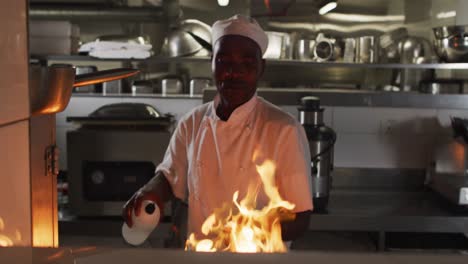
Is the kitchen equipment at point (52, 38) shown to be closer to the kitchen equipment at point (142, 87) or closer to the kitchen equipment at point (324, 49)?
the kitchen equipment at point (142, 87)

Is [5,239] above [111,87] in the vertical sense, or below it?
below

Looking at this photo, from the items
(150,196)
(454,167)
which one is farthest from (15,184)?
(454,167)

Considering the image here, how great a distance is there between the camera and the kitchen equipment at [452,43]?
306 centimetres

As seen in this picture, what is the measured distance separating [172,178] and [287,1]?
8.57 feet

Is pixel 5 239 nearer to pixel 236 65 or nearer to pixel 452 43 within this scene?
pixel 236 65

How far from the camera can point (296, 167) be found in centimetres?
165

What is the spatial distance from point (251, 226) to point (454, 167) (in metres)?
1.80

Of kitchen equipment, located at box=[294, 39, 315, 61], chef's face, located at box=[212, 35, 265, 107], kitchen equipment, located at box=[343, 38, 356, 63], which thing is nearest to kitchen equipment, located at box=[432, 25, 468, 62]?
kitchen equipment, located at box=[343, 38, 356, 63]

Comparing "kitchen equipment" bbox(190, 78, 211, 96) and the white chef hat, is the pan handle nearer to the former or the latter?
the white chef hat

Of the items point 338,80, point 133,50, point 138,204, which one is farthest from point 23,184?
point 338,80

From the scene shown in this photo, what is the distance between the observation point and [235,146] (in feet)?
5.67

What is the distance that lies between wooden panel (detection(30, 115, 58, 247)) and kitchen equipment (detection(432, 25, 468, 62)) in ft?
8.80

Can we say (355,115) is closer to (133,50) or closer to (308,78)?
(308,78)

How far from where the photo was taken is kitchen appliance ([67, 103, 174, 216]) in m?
2.83
